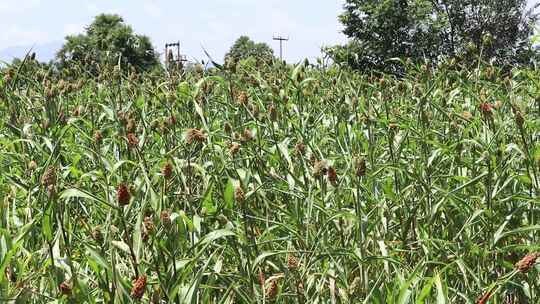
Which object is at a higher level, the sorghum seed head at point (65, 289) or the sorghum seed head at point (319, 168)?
the sorghum seed head at point (319, 168)

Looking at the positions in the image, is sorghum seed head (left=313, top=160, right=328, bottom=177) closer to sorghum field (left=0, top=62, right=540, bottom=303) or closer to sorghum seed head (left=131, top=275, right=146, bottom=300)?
sorghum field (left=0, top=62, right=540, bottom=303)

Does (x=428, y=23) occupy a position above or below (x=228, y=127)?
above

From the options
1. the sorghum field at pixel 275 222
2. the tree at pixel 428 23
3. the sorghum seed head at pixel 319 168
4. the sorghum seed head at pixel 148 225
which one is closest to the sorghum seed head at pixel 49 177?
the sorghum field at pixel 275 222

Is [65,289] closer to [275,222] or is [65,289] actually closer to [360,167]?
[275,222]

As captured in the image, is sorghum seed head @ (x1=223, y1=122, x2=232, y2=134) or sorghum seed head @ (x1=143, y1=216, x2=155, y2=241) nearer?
sorghum seed head @ (x1=143, y1=216, x2=155, y2=241)

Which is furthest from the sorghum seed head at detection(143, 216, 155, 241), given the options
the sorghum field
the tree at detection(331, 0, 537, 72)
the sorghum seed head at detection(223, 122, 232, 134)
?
the tree at detection(331, 0, 537, 72)

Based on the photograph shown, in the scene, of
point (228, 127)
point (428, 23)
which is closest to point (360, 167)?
point (228, 127)

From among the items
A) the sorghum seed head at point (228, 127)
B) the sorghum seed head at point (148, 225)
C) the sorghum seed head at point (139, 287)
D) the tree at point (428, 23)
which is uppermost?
the tree at point (428, 23)

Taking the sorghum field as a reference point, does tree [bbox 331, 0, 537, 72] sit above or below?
above

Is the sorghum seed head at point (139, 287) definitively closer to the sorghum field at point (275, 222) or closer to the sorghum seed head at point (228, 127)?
the sorghum field at point (275, 222)

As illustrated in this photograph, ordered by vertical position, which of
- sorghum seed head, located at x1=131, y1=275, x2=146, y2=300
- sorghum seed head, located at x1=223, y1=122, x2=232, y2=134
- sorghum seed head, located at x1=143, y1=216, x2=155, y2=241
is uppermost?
sorghum seed head, located at x1=223, y1=122, x2=232, y2=134

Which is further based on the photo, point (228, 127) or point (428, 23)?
point (428, 23)

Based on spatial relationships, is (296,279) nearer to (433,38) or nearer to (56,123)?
(56,123)

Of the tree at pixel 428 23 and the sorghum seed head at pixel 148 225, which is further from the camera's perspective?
the tree at pixel 428 23
